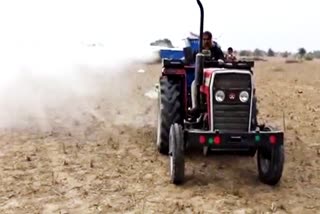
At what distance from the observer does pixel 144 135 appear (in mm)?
10227

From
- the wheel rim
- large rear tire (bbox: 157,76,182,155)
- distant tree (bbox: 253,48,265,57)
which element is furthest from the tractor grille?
distant tree (bbox: 253,48,265,57)

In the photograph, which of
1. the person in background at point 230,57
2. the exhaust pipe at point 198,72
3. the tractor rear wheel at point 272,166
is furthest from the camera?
the person in background at point 230,57

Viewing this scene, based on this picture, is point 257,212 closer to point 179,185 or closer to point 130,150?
point 179,185

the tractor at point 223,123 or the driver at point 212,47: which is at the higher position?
the driver at point 212,47

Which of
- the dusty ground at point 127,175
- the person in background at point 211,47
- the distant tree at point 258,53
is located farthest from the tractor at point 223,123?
the distant tree at point 258,53

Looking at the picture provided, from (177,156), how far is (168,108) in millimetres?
1318

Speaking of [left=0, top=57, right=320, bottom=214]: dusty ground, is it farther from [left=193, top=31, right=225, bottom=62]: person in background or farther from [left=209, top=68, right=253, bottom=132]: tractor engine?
[left=193, top=31, right=225, bottom=62]: person in background

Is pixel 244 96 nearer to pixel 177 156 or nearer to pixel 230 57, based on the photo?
pixel 177 156

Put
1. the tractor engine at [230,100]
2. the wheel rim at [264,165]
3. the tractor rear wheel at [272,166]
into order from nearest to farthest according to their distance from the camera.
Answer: the tractor rear wheel at [272,166]
the tractor engine at [230,100]
the wheel rim at [264,165]

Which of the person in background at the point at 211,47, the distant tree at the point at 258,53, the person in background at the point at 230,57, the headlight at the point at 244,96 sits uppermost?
the person in background at the point at 211,47

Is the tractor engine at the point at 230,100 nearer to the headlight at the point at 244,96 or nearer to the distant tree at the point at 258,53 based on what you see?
the headlight at the point at 244,96

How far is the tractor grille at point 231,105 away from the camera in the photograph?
729cm

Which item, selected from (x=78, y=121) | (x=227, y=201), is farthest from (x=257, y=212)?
(x=78, y=121)

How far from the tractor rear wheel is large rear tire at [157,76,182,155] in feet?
4.39
